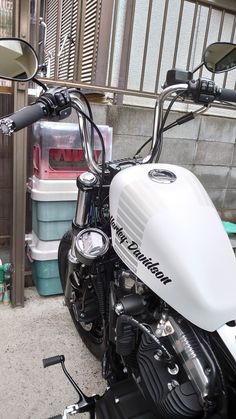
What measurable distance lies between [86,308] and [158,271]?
65cm

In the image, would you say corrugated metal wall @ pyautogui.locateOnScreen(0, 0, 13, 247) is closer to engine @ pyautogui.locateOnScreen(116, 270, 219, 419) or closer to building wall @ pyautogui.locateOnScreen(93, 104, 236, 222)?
building wall @ pyautogui.locateOnScreen(93, 104, 236, 222)

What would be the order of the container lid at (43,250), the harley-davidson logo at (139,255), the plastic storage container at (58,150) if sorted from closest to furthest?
1. the harley-davidson logo at (139,255)
2. the plastic storage container at (58,150)
3. the container lid at (43,250)

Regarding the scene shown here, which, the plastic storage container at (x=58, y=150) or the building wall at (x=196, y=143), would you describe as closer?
the plastic storage container at (x=58, y=150)

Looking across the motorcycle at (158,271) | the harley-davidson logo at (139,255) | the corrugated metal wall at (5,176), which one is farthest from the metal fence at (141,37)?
the harley-davidson logo at (139,255)

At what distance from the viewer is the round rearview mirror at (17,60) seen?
1.04 meters

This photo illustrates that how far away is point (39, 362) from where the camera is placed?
5.45 ft

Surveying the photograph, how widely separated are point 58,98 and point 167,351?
2.85ft

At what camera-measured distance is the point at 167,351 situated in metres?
0.83

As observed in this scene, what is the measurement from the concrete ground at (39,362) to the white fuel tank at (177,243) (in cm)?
91

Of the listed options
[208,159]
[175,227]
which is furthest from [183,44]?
[175,227]

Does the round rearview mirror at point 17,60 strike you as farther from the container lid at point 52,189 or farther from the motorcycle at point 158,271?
the container lid at point 52,189

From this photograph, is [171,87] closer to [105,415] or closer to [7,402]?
[105,415]

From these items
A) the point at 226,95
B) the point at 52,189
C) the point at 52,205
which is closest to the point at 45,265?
the point at 52,205

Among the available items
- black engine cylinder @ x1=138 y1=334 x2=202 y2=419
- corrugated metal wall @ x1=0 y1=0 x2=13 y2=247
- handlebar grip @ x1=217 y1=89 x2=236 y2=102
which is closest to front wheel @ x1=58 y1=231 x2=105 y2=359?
black engine cylinder @ x1=138 y1=334 x2=202 y2=419
